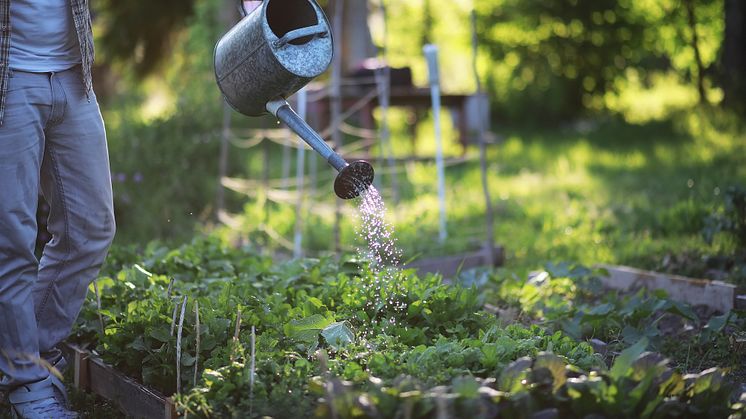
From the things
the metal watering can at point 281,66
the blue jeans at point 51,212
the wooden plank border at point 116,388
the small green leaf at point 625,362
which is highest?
the metal watering can at point 281,66

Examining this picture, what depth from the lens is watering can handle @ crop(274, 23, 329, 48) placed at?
2.39 m

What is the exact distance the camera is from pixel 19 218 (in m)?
2.40

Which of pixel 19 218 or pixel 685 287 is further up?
pixel 19 218

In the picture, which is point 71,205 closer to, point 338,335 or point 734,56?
point 338,335

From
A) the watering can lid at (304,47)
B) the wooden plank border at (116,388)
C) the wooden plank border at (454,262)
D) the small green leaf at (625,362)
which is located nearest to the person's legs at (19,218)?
the wooden plank border at (116,388)

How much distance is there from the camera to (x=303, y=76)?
2.48 m

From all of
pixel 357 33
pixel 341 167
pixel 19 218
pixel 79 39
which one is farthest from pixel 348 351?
pixel 357 33

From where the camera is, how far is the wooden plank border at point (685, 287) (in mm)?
Answer: 3486

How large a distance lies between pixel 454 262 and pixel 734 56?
7.07 m

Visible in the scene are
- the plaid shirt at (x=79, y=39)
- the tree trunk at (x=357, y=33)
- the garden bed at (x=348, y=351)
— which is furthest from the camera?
the tree trunk at (x=357, y=33)

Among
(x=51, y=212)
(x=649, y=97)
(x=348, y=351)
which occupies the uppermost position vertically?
(x=649, y=97)

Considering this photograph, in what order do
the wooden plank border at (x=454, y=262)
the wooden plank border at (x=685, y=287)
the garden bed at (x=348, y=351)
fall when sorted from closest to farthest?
the garden bed at (x=348, y=351), the wooden plank border at (x=685, y=287), the wooden plank border at (x=454, y=262)

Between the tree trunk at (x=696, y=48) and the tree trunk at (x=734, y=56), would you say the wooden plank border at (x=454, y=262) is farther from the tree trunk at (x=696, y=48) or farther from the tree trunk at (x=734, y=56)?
the tree trunk at (x=696, y=48)

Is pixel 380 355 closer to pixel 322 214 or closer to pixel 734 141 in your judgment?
pixel 322 214
